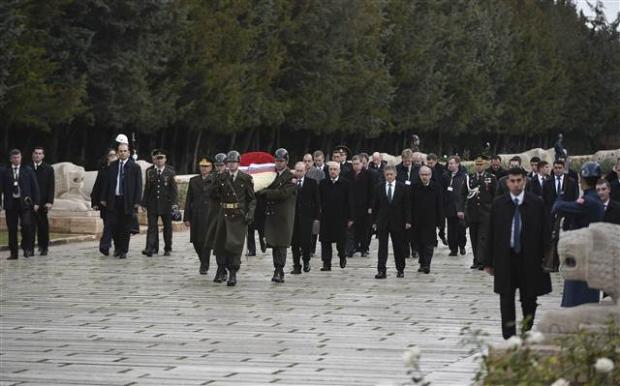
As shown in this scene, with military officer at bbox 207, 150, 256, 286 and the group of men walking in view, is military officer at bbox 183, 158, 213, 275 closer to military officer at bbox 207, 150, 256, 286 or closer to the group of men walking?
the group of men walking

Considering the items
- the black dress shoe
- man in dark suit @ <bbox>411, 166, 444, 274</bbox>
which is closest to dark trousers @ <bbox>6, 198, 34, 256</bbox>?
the black dress shoe

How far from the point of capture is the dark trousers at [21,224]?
2697cm

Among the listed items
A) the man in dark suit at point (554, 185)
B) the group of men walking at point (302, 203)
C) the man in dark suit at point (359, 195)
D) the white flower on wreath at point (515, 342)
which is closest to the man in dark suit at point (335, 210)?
the group of men walking at point (302, 203)

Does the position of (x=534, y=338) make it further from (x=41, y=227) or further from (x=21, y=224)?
(x=41, y=227)

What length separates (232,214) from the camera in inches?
878

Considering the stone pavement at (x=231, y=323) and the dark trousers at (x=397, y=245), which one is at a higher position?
the dark trousers at (x=397, y=245)

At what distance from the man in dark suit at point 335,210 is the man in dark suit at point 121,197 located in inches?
132

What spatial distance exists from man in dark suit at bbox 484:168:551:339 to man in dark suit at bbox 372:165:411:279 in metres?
8.26

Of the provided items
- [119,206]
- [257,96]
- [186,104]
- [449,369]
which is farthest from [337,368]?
[257,96]

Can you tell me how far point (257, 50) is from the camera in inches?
2518

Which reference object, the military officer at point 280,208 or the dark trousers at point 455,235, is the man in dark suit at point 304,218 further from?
the dark trousers at point 455,235

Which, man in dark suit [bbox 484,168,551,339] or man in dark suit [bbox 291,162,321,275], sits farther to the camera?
man in dark suit [bbox 291,162,321,275]

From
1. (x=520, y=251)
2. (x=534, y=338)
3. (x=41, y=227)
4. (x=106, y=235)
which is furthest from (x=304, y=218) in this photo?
(x=534, y=338)

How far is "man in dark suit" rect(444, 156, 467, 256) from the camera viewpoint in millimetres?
28453
